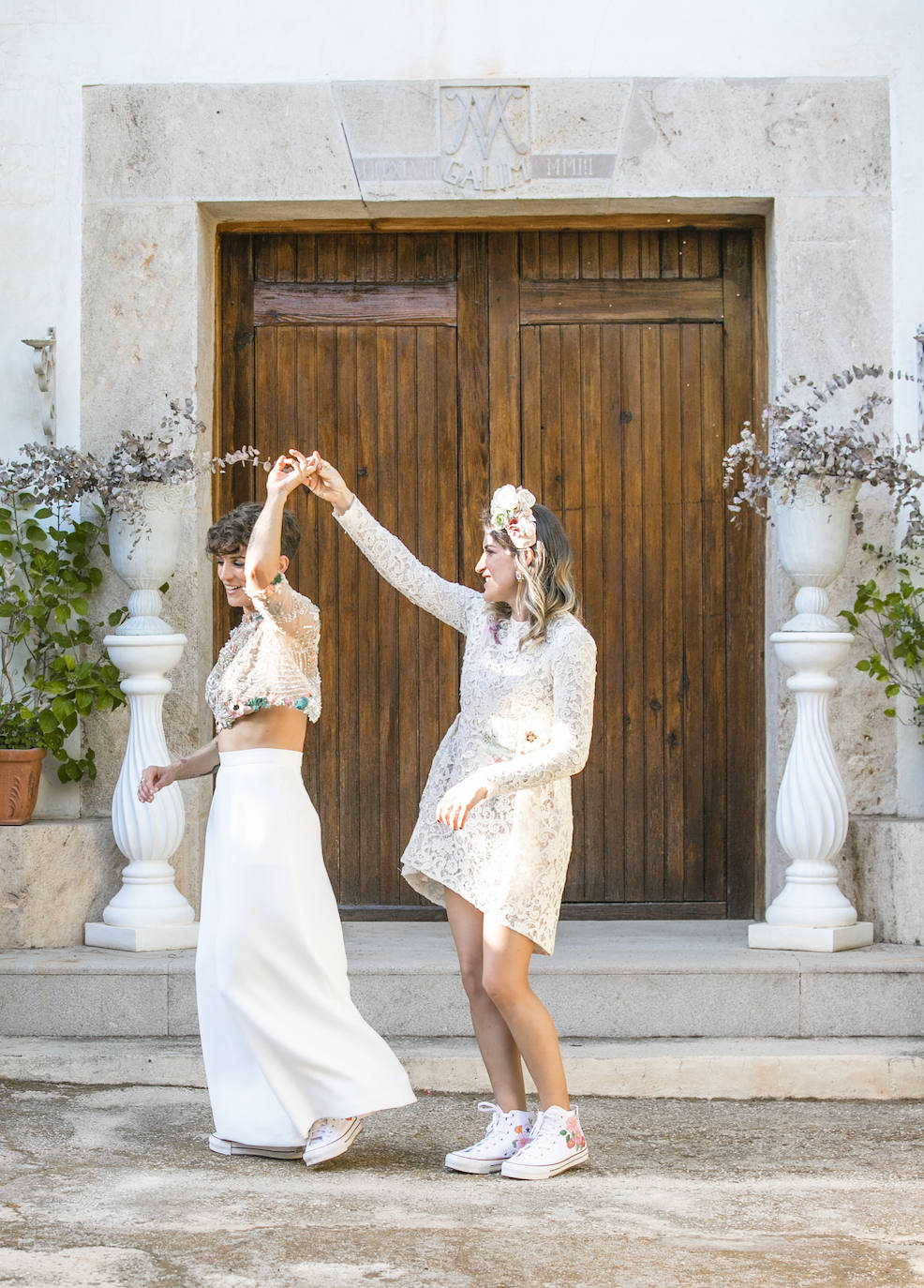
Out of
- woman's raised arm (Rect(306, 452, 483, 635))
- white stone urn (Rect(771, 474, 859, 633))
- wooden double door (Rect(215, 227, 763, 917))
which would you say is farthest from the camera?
wooden double door (Rect(215, 227, 763, 917))

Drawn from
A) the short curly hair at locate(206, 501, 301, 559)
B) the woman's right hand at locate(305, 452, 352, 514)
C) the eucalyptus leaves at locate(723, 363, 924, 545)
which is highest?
the eucalyptus leaves at locate(723, 363, 924, 545)

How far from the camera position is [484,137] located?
17.3 feet

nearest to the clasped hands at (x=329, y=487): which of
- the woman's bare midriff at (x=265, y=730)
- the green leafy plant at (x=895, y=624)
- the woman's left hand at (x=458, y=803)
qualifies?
the woman's left hand at (x=458, y=803)

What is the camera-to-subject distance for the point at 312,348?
560cm

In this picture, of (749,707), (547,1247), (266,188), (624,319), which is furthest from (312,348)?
(547,1247)

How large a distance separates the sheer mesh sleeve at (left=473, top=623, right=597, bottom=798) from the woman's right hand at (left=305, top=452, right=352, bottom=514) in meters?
0.64

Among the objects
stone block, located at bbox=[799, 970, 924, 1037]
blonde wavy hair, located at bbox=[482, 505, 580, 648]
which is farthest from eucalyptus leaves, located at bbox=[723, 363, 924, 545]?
stone block, located at bbox=[799, 970, 924, 1037]

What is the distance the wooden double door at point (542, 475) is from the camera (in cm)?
555

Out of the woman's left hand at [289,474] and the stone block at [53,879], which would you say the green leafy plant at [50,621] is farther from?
the woman's left hand at [289,474]

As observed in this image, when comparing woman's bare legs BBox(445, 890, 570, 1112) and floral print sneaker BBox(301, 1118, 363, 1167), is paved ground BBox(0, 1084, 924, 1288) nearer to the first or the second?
floral print sneaker BBox(301, 1118, 363, 1167)

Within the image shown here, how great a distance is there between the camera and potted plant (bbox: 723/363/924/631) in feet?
15.6

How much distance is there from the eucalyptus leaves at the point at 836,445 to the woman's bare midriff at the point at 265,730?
5.49 feet

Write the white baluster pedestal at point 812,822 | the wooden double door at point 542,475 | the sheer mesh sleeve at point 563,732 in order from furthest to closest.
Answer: the wooden double door at point 542,475
the white baluster pedestal at point 812,822
the sheer mesh sleeve at point 563,732

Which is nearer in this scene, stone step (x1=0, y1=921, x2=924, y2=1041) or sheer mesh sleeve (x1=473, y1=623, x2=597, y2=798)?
sheer mesh sleeve (x1=473, y1=623, x2=597, y2=798)
